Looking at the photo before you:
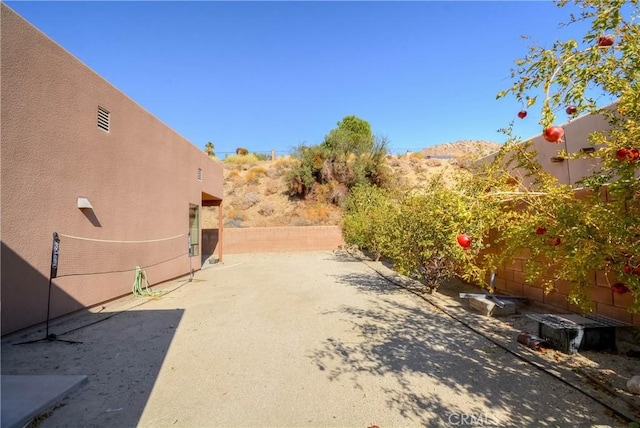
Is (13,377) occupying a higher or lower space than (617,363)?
lower

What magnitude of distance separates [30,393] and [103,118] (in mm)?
5986

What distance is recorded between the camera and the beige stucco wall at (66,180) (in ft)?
17.0

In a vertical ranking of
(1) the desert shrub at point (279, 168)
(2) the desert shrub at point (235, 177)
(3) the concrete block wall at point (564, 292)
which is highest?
(1) the desert shrub at point (279, 168)

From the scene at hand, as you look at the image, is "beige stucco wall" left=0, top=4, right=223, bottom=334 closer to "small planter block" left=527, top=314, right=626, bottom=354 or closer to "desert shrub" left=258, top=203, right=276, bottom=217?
"small planter block" left=527, top=314, right=626, bottom=354

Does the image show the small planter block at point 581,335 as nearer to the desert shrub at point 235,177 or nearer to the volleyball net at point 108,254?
the volleyball net at point 108,254

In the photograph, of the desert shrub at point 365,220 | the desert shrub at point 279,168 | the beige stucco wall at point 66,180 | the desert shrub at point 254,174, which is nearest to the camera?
the beige stucco wall at point 66,180

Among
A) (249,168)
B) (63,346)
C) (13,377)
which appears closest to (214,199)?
(63,346)

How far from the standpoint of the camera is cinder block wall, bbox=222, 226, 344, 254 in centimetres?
2119

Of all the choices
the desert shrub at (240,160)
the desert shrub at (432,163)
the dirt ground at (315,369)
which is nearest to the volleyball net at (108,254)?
the dirt ground at (315,369)

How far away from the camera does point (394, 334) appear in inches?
210

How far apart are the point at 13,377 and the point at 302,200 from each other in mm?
25867

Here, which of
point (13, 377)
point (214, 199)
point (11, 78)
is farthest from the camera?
point (214, 199)

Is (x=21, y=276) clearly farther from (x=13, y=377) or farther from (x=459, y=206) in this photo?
(x=459, y=206)

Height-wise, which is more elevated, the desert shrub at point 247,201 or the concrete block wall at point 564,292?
the desert shrub at point 247,201
